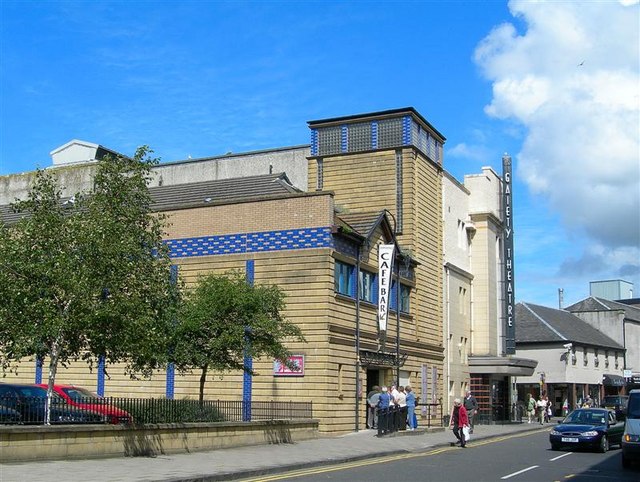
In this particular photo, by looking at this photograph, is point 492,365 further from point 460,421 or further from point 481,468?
point 481,468

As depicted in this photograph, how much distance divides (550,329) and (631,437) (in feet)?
133

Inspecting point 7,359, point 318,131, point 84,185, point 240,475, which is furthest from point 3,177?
point 240,475

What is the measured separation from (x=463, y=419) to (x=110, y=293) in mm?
12452

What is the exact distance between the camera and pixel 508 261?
46.6 meters

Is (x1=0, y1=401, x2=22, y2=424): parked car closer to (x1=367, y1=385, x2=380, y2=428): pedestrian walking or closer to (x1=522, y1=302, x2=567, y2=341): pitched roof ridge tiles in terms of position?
(x1=367, y1=385, x2=380, y2=428): pedestrian walking

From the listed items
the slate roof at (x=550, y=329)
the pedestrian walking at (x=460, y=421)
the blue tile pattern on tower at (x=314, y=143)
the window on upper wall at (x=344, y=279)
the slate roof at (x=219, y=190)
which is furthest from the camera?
the slate roof at (x=550, y=329)

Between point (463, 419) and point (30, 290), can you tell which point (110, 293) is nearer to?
point (30, 290)

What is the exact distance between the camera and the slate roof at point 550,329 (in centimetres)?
5812

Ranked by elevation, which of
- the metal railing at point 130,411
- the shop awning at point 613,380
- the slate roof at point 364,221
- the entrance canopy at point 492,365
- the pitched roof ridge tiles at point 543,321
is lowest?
the shop awning at point 613,380

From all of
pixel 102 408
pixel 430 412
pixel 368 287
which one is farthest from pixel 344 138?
pixel 102 408

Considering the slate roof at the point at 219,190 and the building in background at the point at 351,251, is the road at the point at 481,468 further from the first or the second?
Result: the slate roof at the point at 219,190

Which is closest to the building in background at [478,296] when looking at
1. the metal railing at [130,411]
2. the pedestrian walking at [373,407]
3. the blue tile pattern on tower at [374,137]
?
the blue tile pattern on tower at [374,137]

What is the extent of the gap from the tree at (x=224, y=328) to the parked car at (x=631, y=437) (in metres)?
9.35

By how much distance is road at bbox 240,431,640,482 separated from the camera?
16391mm
